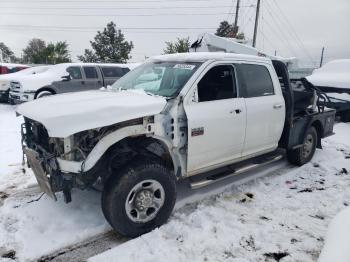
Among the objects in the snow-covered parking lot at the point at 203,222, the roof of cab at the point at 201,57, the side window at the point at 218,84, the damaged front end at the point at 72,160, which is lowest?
the snow-covered parking lot at the point at 203,222

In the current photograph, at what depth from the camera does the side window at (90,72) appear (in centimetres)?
1199

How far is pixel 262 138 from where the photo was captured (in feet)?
16.6

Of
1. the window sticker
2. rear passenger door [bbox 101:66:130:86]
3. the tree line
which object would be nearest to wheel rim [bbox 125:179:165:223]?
the window sticker

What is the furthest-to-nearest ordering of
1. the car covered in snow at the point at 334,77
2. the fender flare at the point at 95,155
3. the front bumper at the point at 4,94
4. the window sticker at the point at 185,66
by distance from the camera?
the front bumper at the point at 4,94, the car covered in snow at the point at 334,77, the window sticker at the point at 185,66, the fender flare at the point at 95,155

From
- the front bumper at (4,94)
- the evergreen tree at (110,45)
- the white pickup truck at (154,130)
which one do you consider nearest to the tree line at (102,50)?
the evergreen tree at (110,45)

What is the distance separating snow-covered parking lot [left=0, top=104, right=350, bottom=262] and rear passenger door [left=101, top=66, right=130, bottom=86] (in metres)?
7.11

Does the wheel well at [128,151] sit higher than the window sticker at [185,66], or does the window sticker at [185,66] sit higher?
the window sticker at [185,66]

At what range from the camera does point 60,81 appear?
11.6m

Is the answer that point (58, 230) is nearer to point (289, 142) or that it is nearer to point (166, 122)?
point (166, 122)

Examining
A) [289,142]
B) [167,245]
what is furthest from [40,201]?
[289,142]

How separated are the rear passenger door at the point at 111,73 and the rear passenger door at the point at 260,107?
26.3ft

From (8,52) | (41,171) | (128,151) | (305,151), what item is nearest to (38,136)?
(41,171)

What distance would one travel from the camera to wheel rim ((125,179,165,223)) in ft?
11.6

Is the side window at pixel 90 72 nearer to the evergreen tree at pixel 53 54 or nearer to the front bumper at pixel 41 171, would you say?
the front bumper at pixel 41 171
